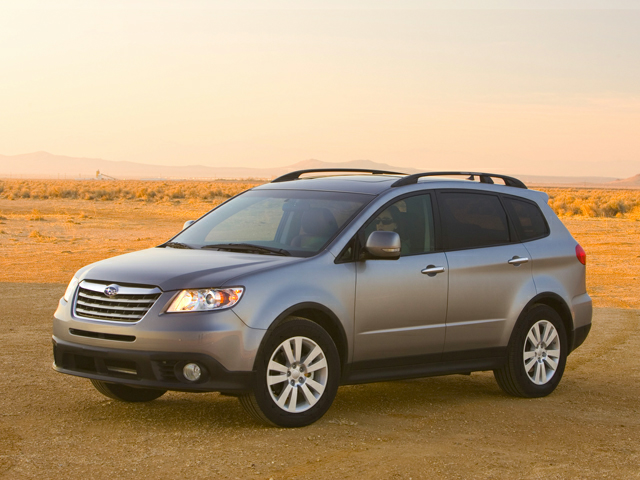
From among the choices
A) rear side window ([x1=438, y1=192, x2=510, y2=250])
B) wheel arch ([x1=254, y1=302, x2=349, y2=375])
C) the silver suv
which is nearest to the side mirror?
the silver suv

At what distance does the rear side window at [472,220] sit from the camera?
23.9 feet

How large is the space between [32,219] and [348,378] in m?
33.7

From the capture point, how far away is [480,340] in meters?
7.33

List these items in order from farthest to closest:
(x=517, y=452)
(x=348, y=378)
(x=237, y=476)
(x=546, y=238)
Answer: (x=546, y=238) → (x=348, y=378) → (x=517, y=452) → (x=237, y=476)

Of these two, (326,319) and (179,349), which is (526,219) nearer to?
(326,319)

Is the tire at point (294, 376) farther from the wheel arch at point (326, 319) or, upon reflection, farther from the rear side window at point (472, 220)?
the rear side window at point (472, 220)

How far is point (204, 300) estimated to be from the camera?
18.9ft

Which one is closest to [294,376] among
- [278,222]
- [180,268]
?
[180,268]

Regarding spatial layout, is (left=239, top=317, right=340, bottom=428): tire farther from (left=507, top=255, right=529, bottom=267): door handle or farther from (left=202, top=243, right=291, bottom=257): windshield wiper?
(left=507, top=255, right=529, bottom=267): door handle

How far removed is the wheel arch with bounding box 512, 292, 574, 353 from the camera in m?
7.80

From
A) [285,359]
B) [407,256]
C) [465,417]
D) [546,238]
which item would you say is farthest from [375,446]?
[546,238]

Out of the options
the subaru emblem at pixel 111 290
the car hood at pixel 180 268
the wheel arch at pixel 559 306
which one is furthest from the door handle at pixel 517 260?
the subaru emblem at pixel 111 290

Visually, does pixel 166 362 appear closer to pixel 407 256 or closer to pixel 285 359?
pixel 285 359

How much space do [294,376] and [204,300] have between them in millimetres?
856
